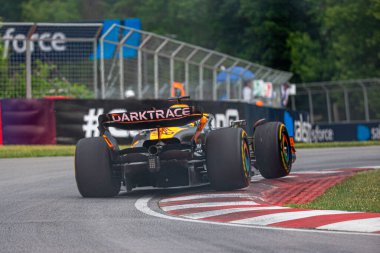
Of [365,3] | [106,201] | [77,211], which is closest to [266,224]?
[77,211]

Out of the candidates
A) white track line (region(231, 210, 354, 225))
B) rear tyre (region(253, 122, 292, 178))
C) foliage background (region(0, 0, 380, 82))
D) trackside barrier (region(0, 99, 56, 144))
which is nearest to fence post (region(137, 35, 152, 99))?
trackside barrier (region(0, 99, 56, 144))

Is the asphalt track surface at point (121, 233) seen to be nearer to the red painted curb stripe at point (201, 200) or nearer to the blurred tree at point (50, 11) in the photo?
the red painted curb stripe at point (201, 200)

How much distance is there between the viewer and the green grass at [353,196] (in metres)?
9.70

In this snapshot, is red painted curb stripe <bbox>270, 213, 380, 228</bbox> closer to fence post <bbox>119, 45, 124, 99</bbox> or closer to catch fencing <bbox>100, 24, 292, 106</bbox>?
catch fencing <bbox>100, 24, 292, 106</bbox>

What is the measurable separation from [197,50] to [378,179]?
12967mm

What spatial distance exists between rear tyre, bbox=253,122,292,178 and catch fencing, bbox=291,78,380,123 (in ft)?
74.3

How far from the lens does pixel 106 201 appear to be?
36.1ft

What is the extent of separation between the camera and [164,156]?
11094 mm

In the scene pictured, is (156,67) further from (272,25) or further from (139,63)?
(272,25)

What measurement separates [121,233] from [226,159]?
3.19 m

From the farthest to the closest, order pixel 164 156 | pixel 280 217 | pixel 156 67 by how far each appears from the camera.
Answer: pixel 156 67
pixel 164 156
pixel 280 217

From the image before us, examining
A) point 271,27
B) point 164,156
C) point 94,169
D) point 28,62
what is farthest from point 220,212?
point 271,27

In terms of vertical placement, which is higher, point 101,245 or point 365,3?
point 365,3

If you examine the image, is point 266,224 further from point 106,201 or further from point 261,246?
point 106,201
